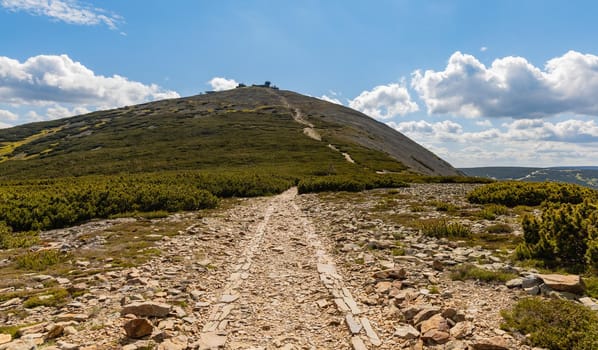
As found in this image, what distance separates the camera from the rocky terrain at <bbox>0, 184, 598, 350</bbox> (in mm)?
6734

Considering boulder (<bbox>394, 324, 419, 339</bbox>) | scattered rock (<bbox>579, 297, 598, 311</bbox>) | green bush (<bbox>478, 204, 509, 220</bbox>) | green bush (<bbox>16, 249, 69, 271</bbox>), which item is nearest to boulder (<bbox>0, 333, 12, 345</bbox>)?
green bush (<bbox>16, 249, 69, 271</bbox>)

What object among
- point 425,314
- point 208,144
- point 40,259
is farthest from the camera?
point 208,144

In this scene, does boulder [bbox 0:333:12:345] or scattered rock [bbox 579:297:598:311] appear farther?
scattered rock [bbox 579:297:598:311]

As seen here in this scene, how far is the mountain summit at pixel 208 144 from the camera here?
6331cm

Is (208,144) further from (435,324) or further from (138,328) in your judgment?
(435,324)

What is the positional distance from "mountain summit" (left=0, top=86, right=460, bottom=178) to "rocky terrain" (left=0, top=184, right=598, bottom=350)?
36.7 metres

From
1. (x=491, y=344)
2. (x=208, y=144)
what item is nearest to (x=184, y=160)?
(x=208, y=144)

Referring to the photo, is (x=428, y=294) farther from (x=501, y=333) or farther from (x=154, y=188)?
(x=154, y=188)

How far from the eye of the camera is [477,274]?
30.6 feet

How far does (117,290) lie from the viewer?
9148mm

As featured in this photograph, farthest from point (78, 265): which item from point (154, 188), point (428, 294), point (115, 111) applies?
point (115, 111)

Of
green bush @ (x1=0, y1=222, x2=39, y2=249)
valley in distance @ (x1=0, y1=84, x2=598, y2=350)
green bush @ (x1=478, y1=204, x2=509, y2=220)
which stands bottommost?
green bush @ (x1=0, y1=222, x2=39, y2=249)

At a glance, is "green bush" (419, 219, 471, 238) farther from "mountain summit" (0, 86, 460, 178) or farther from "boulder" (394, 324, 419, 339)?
"mountain summit" (0, 86, 460, 178)

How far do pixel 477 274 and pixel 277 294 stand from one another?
5.47 meters
